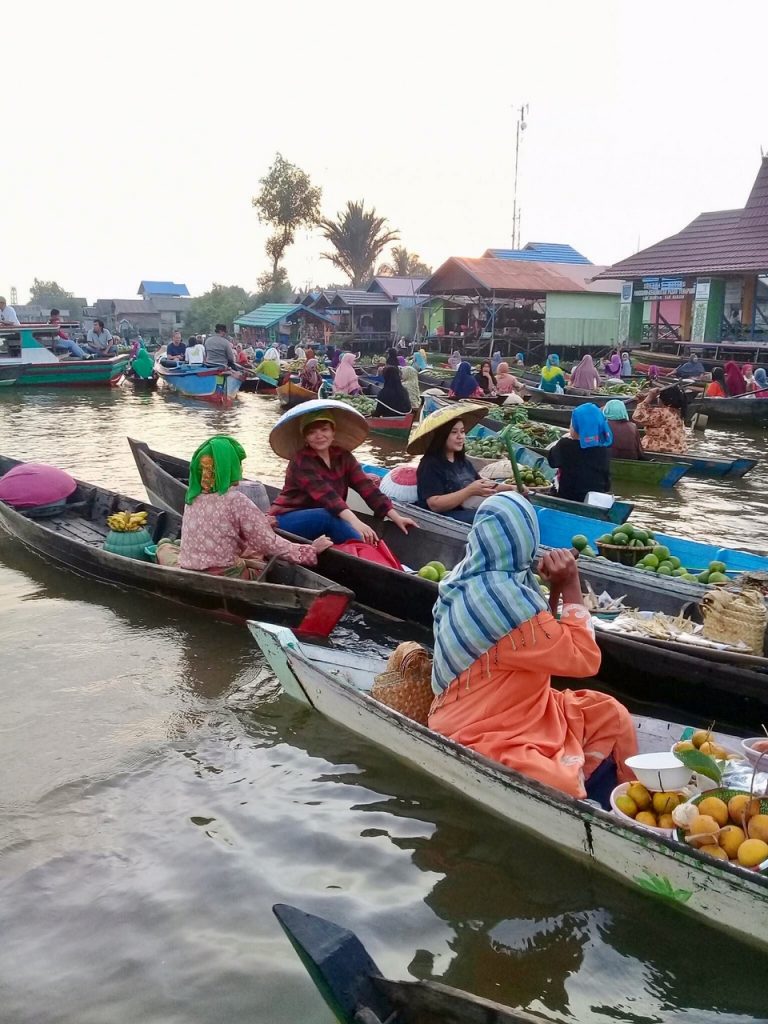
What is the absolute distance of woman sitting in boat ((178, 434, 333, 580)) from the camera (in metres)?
5.61

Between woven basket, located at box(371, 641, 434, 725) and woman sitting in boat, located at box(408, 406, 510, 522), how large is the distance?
2608 mm

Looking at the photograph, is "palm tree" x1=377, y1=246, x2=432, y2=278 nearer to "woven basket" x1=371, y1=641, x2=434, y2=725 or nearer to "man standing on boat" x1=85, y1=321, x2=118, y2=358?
"man standing on boat" x1=85, y1=321, x2=118, y2=358

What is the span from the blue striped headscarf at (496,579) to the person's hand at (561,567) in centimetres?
8

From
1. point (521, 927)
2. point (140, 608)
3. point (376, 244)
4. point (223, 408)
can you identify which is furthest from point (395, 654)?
point (376, 244)

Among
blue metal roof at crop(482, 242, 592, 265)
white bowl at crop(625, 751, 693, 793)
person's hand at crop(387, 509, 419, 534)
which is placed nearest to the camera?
white bowl at crop(625, 751, 693, 793)

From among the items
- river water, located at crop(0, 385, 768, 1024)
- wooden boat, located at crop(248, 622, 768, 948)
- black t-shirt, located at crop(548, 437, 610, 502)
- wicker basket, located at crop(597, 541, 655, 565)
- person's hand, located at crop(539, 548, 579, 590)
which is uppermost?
person's hand, located at crop(539, 548, 579, 590)

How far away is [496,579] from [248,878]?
5.09ft

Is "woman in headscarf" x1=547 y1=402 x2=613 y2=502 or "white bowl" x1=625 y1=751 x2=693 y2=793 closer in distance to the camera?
"white bowl" x1=625 y1=751 x2=693 y2=793

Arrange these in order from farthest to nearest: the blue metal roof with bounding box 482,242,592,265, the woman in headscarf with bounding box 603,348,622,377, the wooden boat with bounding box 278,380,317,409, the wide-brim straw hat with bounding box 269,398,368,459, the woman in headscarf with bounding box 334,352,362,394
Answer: the blue metal roof with bounding box 482,242,592,265 → the woman in headscarf with bounding box 603,348,622,377 → the wooden boat with bounding box 278,380,317,409 → the woman in headscarf with bounding box 334,352,362,394 → the wide-brim straw hat with bounding box 269,398,368,459

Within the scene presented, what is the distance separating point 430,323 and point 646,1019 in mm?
32761

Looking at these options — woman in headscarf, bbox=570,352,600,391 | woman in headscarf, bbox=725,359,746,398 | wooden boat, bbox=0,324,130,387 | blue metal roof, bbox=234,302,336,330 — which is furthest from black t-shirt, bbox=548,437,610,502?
blue metal roof, bbox=234,302,336,330

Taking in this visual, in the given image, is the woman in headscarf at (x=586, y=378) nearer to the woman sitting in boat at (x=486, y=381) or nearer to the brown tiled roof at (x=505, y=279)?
the woman sitting in boat at (x=486, y=381)

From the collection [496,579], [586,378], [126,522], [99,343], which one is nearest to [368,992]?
[496,579]

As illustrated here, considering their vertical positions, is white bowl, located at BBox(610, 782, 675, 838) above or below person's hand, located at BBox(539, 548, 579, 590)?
below
